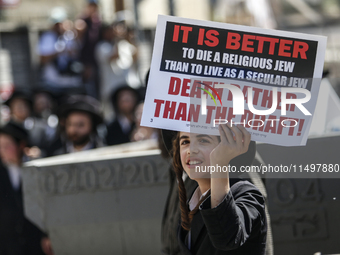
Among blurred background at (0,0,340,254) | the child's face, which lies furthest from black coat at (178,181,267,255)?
blurred background at (0,0,340,254)

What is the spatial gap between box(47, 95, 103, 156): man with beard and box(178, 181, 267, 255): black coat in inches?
132

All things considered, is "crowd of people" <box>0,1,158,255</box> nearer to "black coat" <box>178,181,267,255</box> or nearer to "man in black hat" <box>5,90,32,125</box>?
"man in black hat" <box>5,90,32,125</box>

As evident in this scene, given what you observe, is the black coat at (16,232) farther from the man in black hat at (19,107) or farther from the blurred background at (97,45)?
the blurred background at (97,45)

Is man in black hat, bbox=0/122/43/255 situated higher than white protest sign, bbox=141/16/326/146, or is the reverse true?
white protest sign, bbox=141/16/326/146

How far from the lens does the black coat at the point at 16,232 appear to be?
170 inches

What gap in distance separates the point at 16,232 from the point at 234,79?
3071 mm

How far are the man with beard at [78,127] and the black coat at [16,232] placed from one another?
1005 mm

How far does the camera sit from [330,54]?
10.5 m

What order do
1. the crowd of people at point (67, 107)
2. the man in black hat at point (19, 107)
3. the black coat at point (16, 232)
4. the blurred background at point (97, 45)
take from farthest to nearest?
the blurred background at point (97, 45)
the man in black hat at point (19, 107)
the crowd of people at point (67, 107)
the black coat at point (16, 232)

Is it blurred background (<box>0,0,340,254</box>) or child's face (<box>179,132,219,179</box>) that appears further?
blurred background (<box>0,0,340,254</box>)

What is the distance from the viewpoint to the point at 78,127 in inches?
213

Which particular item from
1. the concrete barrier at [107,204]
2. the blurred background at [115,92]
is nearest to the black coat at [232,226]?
the blurred background at [115,92]

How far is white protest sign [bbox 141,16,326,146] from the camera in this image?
1.90 meters

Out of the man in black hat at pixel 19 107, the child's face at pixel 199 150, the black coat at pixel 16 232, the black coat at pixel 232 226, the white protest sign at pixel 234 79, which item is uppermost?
the white protest sign at pixel 234 79
